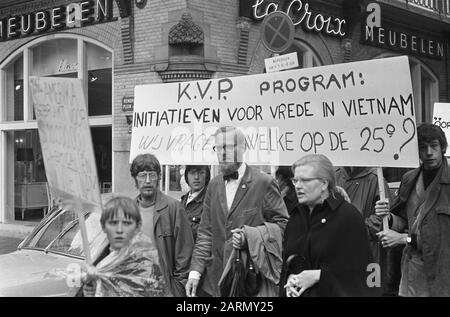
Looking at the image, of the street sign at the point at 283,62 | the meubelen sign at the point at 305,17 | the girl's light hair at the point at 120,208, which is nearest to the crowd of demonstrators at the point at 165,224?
the girl's light hair at the point at 120,208

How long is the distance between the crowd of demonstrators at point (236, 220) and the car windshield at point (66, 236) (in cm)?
76

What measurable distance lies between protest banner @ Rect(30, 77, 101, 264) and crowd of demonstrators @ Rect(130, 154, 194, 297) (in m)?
0.72

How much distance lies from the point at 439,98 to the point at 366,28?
4355 mm

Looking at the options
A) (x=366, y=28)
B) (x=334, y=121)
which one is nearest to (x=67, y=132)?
(x=334, y=121)

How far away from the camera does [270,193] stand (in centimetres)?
413

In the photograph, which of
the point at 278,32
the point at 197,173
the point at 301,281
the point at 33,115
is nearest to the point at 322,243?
the point at 301,281

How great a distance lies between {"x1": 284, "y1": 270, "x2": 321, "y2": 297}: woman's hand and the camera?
3.17 metres

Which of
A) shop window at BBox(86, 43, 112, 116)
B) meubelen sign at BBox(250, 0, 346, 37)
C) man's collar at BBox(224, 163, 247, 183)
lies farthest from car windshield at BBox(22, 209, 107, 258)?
meubelen sign at BBox(250, 0, 346, 37)

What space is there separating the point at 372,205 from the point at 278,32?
3.55 meters

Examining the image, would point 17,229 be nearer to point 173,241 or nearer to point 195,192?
point 195,192

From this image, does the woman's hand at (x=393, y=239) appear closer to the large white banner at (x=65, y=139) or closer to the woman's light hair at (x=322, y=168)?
the woman's light hair at (x=322, y=168)

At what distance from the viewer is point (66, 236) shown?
502 cm

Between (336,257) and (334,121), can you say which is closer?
(336,257)

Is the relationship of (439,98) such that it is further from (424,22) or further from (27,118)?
(27,118)
